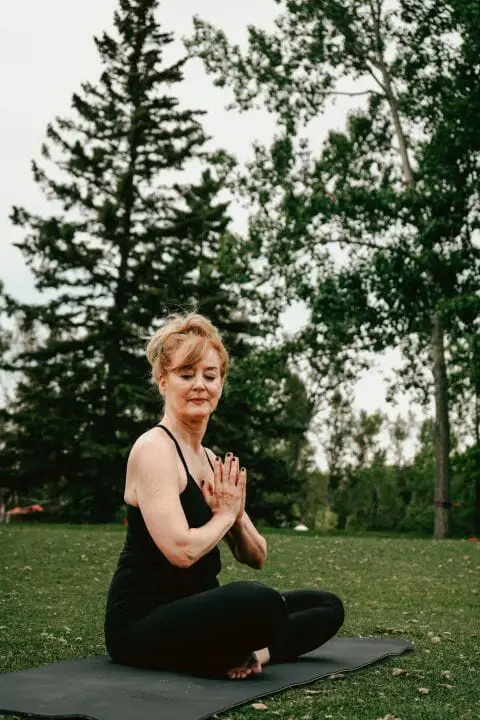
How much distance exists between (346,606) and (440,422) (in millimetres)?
16242

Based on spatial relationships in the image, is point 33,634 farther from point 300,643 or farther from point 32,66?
point 32,66

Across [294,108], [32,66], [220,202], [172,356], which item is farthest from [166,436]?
[220,202]

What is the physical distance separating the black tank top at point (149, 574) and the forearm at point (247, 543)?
13.3 inches

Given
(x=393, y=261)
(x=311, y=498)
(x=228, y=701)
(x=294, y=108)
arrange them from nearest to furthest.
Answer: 1. (x=228, y=701)
2. (x=393, y=261)
3. (x=294, y=108)
4. (x=311, y=498)

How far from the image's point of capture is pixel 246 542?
4746 millimetres

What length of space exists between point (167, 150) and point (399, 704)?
29.7m

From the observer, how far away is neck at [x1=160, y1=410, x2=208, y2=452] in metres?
4.62

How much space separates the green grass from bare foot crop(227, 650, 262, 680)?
0.33 metres

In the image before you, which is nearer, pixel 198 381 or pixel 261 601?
pixel 261 601

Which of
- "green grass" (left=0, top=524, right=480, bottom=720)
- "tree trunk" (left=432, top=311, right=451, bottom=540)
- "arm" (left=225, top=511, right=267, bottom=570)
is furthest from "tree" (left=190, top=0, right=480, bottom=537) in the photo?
"arm" (left=225, top=511, right=267, bottom=570)

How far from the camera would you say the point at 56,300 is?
1201 inches

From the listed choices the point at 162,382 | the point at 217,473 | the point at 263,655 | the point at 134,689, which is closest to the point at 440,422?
the point at 263,655

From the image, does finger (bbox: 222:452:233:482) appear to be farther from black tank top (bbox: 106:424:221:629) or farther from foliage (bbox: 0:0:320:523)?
foliage (bbox: 0:0:320:523)

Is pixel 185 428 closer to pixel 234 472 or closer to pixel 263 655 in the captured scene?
pixel 234 472
